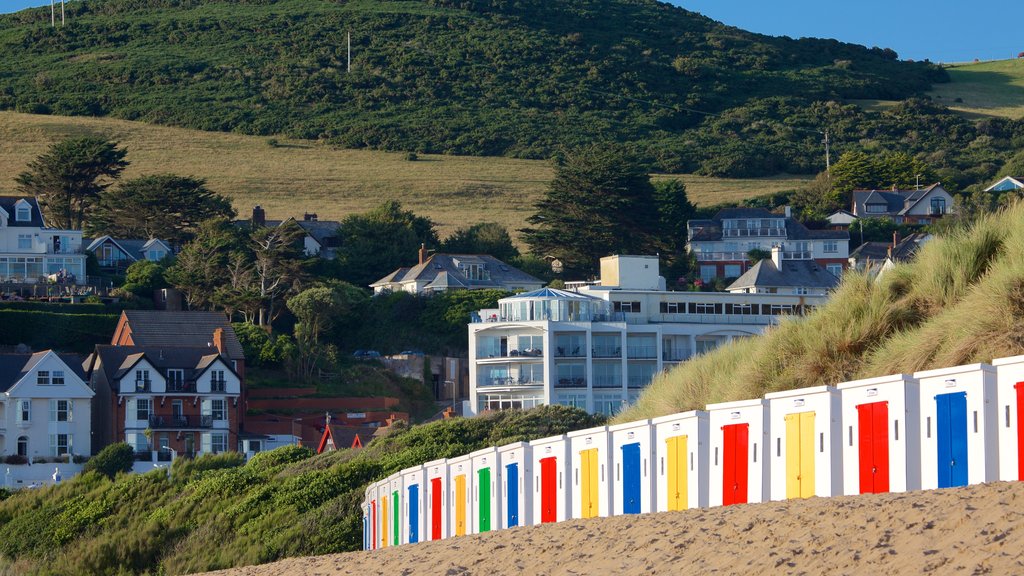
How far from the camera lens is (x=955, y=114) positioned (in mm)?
166375

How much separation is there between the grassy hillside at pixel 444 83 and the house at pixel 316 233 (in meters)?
41.8

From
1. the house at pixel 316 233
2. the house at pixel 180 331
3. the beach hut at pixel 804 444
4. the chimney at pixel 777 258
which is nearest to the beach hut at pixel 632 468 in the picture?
the beach hut at pixel 804 444

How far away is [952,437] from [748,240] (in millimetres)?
90522

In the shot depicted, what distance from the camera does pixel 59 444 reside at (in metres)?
71.1

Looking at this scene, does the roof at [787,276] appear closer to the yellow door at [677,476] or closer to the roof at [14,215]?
the roof at [14,215]

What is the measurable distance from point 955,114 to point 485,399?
9988 cm

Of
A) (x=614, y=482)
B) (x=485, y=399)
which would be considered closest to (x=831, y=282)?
(x=485, y=399)

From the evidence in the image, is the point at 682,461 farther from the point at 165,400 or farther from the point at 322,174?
the point at 322,174

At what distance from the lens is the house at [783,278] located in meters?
92.9

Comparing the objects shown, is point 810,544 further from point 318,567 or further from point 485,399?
point 485,399

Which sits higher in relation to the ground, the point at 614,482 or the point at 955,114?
the point at 955,114

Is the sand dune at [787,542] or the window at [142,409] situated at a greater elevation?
the sand dune at [787,542]

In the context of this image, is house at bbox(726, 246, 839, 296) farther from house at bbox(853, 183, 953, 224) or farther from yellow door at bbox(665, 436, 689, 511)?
yellow door at bbox(665, 436, 689, 511)

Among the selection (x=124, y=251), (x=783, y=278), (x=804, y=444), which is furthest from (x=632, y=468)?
(x=124, y=251)
